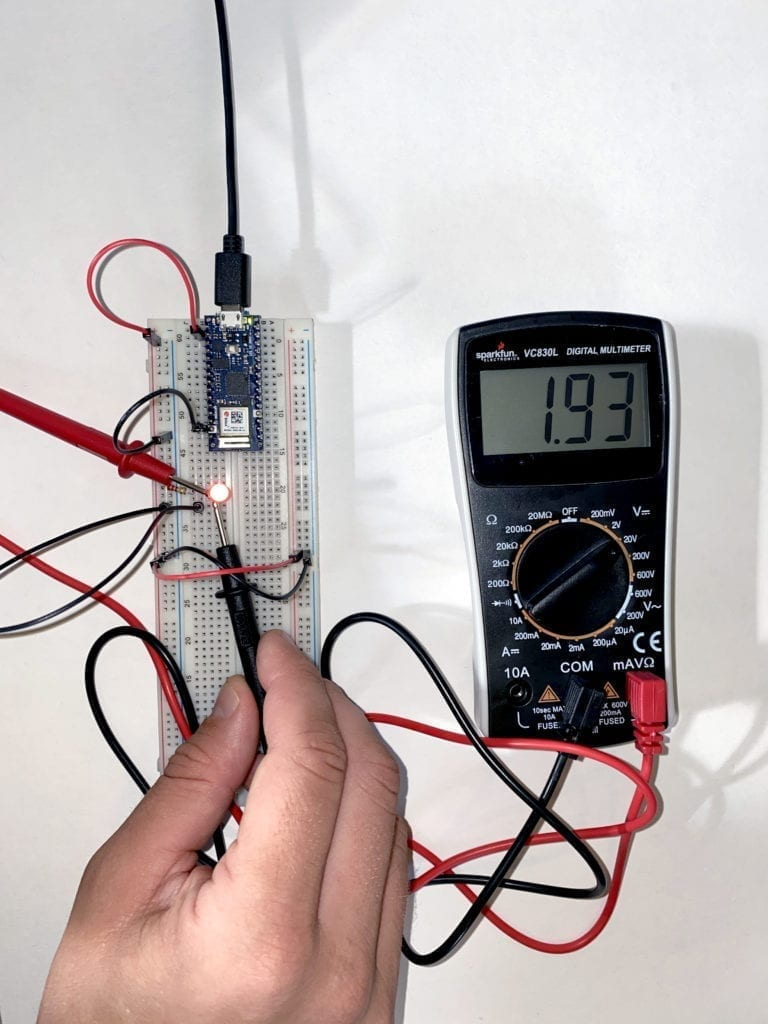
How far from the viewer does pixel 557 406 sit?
1160mm

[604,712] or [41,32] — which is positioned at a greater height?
[41,32]

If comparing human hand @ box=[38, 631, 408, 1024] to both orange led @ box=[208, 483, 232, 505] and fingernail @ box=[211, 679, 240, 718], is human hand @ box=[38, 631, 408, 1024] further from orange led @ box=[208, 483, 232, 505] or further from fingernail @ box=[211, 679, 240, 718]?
orange led @ box=[208, 483, 232, 505]

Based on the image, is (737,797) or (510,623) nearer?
(510,623)

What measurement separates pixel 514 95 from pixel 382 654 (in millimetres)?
951

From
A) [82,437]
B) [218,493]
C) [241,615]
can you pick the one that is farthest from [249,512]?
[82,437]

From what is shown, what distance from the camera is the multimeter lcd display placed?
3.80ft

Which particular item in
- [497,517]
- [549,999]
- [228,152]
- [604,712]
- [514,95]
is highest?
[514,95]

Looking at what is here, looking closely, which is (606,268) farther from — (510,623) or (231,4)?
(231,4)

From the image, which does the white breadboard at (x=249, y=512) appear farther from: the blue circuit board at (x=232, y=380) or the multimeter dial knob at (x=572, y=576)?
the multimeter dial knob at (x=572, y=576)

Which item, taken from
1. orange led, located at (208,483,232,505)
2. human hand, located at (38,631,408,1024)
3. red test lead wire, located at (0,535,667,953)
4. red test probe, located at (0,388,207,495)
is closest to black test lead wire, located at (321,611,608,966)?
red test lead wire, located at (0,535,667,953)

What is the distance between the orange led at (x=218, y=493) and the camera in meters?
1.18

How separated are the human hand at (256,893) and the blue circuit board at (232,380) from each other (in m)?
0.39

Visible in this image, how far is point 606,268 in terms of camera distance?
126 centimetres

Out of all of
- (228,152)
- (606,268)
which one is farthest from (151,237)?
(606,268)
